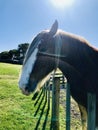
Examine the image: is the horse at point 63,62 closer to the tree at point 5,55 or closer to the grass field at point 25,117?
the grass field at point 25,117

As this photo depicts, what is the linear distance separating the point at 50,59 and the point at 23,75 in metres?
0.56

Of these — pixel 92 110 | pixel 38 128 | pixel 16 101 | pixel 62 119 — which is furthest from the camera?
→ pixel 16 101

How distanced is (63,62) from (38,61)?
0.51 metres

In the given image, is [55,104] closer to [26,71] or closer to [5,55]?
[26,71]

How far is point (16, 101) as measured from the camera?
44.3 feet

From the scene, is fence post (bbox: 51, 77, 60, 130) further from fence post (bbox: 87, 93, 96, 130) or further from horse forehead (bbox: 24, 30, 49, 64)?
fence post (bbox: 87, 93, 96, 130)

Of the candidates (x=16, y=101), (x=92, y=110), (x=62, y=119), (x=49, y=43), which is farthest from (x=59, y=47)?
(x=16, y=101)

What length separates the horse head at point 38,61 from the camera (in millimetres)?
4891

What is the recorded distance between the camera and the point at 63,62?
211 inches

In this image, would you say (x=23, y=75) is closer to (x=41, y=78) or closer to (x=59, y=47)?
(x=41, y=78)

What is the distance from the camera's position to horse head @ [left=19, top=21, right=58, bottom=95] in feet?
16.0

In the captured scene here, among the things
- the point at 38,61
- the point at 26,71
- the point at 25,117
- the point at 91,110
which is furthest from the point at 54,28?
the point at 25,117

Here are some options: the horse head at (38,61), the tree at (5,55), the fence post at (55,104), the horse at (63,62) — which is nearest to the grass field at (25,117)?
the fence post at (55,104)

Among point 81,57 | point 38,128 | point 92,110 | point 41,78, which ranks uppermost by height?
point 81,57
